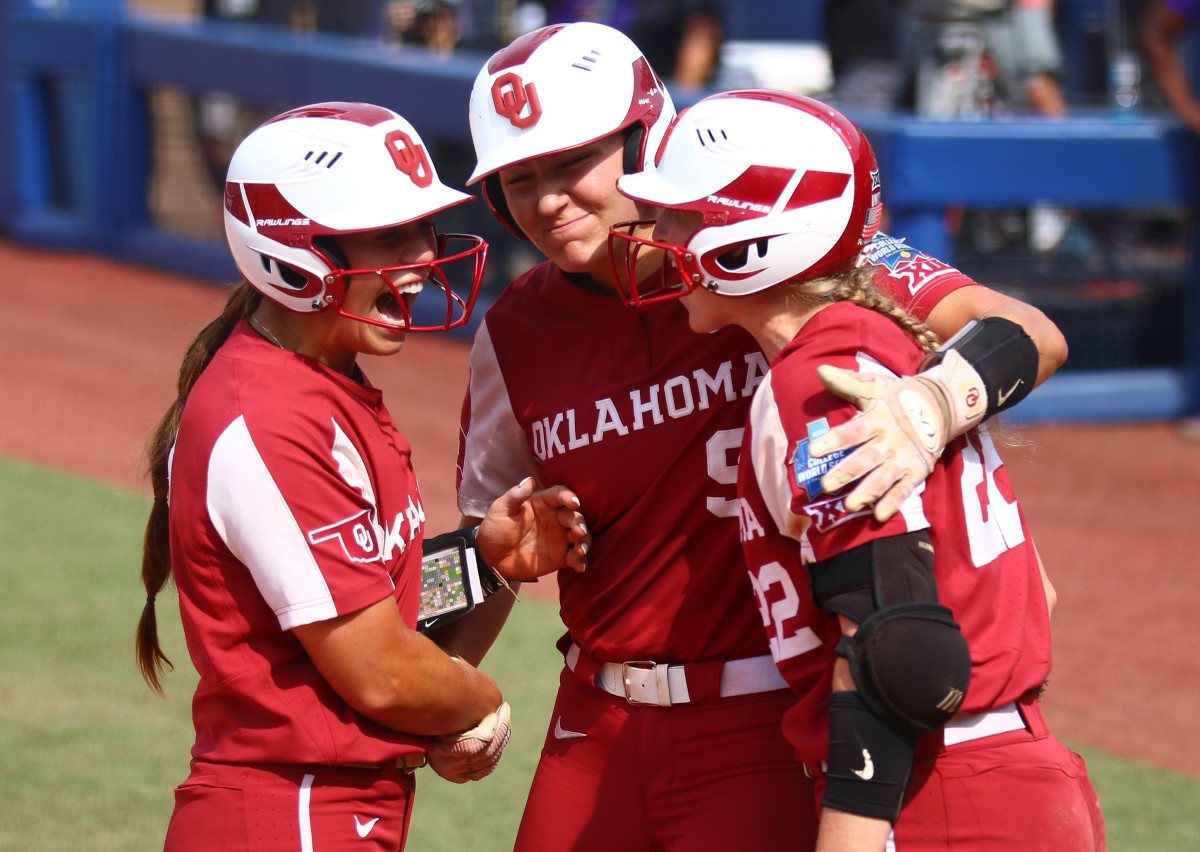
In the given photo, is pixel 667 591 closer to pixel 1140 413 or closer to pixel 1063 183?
pixel 1063 183

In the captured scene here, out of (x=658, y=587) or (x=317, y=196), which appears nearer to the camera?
(x=317, y=196)

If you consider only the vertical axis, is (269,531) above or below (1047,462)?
above

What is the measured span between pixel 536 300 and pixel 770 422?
933 mm

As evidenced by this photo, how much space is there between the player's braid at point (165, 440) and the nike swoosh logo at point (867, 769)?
1345 mm

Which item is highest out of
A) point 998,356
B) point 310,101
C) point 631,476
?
point 998,356

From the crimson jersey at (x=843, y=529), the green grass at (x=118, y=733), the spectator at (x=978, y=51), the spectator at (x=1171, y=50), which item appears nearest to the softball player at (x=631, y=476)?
the crimson jersey at (x=843, y=529)

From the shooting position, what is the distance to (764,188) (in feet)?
7.59

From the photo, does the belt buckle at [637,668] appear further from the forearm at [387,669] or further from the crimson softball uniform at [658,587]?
the forearm at [387,669]

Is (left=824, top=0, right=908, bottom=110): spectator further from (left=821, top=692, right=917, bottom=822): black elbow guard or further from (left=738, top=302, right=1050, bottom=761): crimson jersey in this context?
(left=821, top=692, right=917, bottom=822): black elbow guard

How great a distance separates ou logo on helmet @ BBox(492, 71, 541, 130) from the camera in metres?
2.74

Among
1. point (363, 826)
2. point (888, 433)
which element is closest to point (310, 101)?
point (363, 826)

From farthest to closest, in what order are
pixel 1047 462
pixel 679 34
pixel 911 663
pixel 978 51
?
pixel 679 34 < pixel 978 51 < pixel 1047 462 < pixel 911 663

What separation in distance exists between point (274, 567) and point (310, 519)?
10 centimetres

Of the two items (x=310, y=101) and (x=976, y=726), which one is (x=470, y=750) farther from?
(x=310, y=101)
